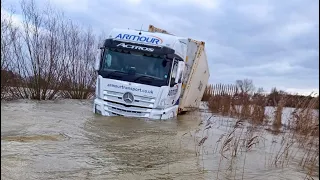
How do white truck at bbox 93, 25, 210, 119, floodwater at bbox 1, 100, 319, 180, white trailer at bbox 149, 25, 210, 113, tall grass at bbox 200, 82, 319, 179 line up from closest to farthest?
floodwater at bbox 1, 100, 319, 180
tall grass at bbox 200, 82, 319, 179
white truck at bbox 93, 25, 210, 119
white trailer at bbox 149, 25, 210, 113

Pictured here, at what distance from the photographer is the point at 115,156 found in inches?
219

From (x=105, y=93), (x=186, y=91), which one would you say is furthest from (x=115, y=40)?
(x=186, y=91)

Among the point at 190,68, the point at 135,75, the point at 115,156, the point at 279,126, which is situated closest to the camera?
the point at 115,156

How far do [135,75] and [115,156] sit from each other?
4.70m

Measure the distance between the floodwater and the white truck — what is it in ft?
4.84

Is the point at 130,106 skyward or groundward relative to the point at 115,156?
skyward

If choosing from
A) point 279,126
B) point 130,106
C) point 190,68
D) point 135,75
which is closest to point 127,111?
point 130,106

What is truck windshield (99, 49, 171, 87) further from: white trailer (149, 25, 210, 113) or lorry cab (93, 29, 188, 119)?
white trailer (149, 25, 210, 113)

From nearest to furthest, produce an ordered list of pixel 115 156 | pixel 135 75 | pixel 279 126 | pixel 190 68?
pixel 115 156
pixel 135 75
pixel 279 126
pixel 190 68

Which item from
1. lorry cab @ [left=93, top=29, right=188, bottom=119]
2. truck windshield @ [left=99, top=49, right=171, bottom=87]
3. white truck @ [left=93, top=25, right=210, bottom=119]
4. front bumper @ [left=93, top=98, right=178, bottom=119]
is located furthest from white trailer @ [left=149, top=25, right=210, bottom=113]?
front bumper @ [left=93, top=98, right=178, bottom=119]

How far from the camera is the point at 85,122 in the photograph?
9281 mm

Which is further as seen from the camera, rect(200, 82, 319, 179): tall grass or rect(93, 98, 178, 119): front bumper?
rect(93, 98, 178, 119): front bumper

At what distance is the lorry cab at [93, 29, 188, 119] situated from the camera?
9.95m

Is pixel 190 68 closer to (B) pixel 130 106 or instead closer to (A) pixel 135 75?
(A) pixel 135 75
